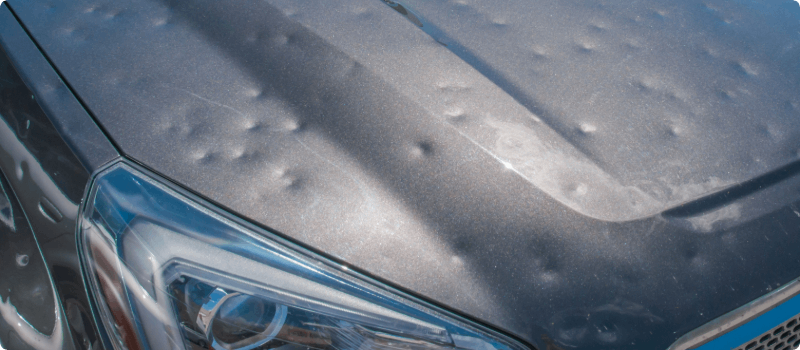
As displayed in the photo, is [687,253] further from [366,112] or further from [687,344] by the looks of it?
[366,112]

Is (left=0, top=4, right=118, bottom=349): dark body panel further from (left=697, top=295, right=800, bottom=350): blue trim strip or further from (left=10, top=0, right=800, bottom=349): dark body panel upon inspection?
(left=697, top=295, right=800, bottom=350): blue trim strip

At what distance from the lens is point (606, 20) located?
168cm

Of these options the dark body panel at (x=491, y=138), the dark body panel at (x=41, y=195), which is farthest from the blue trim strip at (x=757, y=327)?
the dark body panel at (x=41, y=195)

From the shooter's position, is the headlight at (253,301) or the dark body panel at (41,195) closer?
the headlight at (253,301)

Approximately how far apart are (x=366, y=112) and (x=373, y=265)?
43 centimetres

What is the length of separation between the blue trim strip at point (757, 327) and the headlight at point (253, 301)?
1.51ft

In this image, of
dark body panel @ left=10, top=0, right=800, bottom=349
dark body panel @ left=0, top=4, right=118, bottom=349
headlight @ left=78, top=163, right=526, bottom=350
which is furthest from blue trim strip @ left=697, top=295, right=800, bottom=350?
dark body panel @ left=0, top=4, right=118, bottom=349

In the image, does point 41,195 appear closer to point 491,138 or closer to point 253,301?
point 253,301

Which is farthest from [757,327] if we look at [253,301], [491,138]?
[253,301]

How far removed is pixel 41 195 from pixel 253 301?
2.26ft

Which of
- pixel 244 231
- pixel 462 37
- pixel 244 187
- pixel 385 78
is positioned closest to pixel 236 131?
pixel 244 187

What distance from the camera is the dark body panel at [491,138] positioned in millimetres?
1087

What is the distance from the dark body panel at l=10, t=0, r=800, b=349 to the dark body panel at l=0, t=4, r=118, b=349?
0.07 m

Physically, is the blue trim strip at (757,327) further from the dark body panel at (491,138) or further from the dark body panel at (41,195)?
the dark body panel at (41,195)
